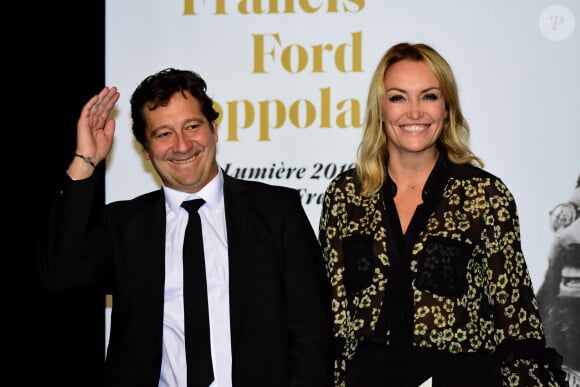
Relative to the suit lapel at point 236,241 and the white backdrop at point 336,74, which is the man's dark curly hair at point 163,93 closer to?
the suit lapel at point 236,241

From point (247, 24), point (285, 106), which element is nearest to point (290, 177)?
point (285, 106)

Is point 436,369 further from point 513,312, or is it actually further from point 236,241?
point 236,241

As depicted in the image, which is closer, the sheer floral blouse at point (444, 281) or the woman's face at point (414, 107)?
the sheer floral blouse at point (444, 281)

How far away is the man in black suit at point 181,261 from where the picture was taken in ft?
8.25

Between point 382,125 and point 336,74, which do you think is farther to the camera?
point 336,74

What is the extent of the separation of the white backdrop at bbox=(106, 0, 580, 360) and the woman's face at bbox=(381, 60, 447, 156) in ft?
3.24

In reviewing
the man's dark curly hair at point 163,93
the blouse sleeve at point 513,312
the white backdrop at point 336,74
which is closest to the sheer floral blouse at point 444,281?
the blouse sleeve at point 513,312

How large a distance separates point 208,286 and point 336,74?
1500 mm

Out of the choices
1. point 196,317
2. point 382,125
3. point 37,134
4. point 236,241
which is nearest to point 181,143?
point 236,241

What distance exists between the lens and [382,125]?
2871 millimetres

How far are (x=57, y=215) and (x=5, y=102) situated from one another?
1377 mm

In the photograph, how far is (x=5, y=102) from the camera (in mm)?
3893

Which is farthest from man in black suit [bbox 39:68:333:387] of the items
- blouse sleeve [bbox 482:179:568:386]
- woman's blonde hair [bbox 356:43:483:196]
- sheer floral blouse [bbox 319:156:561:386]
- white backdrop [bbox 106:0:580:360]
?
white backdrop [bbox 106:0:580:360]

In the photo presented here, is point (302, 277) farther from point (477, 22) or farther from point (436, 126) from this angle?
point (477, 22)
